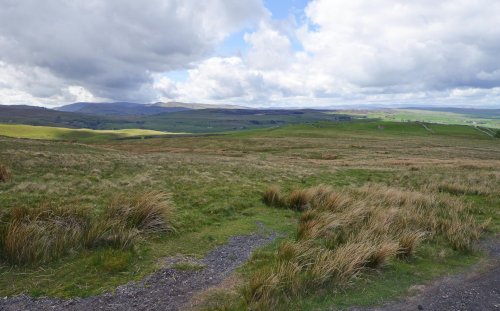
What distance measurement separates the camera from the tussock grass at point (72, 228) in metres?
8.48

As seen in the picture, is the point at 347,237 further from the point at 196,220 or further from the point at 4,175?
the point at 4,175

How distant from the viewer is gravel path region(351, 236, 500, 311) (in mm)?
7078

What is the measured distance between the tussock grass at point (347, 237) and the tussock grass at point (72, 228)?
421cm

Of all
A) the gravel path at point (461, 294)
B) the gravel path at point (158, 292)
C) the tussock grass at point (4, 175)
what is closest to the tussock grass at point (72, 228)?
the gravel path at point (158, 292)

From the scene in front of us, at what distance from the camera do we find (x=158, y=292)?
742cm

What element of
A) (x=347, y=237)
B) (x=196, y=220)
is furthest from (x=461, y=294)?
(x=196, y=220)

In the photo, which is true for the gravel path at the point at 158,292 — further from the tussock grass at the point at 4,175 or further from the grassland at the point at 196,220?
the tussock grass at the point at 4,175

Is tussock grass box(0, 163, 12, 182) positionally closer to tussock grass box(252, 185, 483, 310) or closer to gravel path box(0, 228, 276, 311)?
gravel path box(0, 228, 276, 311)

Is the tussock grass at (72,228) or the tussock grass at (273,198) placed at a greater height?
the tussock grass at (72,228)

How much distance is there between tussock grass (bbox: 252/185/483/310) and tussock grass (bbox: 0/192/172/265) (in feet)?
13.8

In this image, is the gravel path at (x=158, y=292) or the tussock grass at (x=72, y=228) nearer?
the gravel path at (x=158, y=292)

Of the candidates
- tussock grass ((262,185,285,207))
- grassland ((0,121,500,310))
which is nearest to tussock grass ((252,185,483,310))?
grassland ((0,121,500,310))

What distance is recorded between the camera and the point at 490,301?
7.34 m

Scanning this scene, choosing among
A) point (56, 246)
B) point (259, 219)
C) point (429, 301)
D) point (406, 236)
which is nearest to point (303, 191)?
point (259, 219)
